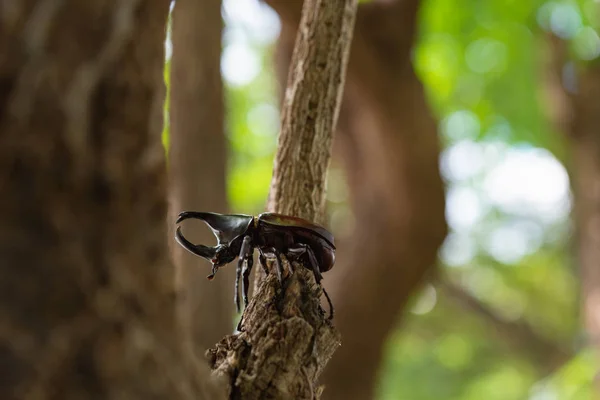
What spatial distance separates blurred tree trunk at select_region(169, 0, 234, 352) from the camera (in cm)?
293

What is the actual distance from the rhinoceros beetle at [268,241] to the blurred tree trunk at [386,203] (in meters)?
2.62

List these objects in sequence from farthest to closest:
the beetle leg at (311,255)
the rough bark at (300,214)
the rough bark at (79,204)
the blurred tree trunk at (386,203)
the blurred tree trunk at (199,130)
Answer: the blurred tree trunk at (386,203) < the blurred tree trunk at (199,130) < the beetle leg at (311,255) < the rough bark at (300,214) < the rough bark at (79,204)

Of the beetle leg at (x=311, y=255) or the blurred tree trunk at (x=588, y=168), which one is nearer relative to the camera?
the beetle leg at (x=311, y=255)

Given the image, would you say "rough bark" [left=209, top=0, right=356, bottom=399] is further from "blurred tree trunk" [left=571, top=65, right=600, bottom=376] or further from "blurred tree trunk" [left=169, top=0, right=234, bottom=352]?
"blurred tree trunk" [left=571, top=65, right=600, bottom=376]

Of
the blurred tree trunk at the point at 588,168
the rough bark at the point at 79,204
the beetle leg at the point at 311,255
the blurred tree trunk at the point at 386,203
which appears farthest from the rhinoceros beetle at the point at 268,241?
the blurred tree trunk at the point at 588,168

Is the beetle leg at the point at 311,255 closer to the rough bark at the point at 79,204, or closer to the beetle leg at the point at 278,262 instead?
the beetle leg at the point at 278,262

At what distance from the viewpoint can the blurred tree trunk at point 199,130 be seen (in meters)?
2.93

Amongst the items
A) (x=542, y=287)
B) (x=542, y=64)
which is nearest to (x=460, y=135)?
(x=542, y=64)

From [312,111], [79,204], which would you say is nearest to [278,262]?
[312,111]

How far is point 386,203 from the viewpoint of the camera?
4418mm

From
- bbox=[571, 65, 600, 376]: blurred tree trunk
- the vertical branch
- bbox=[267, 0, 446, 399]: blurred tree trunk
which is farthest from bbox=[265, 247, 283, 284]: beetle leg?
bbox=[571, 65, 600, 376]: blurred tree trunk

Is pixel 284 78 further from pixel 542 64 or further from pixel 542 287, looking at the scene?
pixel 542 287

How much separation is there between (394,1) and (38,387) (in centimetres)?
405

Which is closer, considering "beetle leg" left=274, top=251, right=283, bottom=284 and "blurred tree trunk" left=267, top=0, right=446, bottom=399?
"beetle leg" left=274, top=251, right=283, bottom=284
